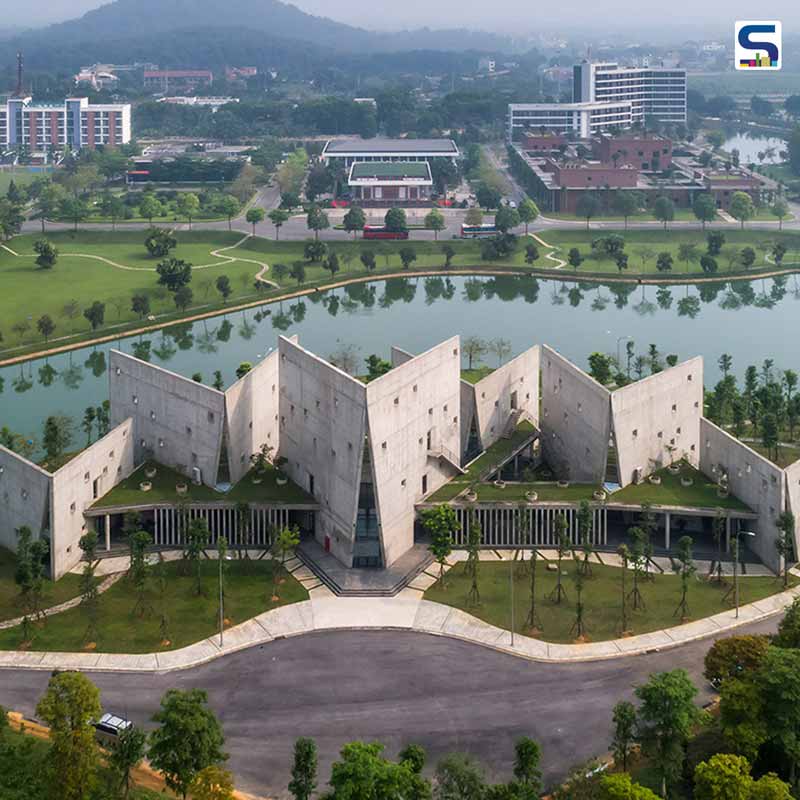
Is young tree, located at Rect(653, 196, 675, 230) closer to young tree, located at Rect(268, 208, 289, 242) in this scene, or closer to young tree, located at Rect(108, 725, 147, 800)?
young tree, located at Rect(268, 208, 289, 242)

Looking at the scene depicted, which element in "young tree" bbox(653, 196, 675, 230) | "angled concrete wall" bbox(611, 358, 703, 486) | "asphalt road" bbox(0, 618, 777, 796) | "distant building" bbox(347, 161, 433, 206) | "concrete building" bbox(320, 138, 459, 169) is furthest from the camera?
"concrete building" bbox(320, 138, 459, 169)

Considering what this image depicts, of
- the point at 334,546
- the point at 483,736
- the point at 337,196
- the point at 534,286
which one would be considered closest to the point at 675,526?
the point at 334,546

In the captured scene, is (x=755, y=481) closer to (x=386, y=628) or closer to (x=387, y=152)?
(x=386, y=628)

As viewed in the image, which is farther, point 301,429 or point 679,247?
point 679,247

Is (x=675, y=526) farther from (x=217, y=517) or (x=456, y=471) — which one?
(x=217, y=517)

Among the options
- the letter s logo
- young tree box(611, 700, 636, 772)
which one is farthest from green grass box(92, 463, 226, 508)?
the letter s logo

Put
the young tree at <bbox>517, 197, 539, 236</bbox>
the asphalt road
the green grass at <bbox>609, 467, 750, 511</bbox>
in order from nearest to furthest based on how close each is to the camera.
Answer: the asphalt road → the green grass at <bbox>609, 467, 750, 511</bbox> → the young tree at <bbox>517, 197, 539, 236</bbox>
